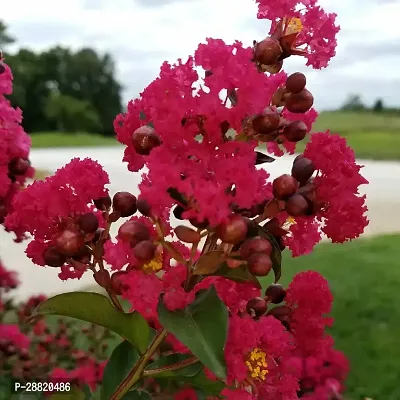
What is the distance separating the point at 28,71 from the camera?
17.0 metres

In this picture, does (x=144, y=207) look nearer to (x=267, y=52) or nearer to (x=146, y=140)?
(x=146, y=140)

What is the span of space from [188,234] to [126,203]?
0.09m

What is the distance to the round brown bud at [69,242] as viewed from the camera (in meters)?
0.58

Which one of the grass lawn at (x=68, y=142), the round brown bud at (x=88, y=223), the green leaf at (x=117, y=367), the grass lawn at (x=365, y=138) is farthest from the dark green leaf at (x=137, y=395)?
the grass lawn at (x=68, y=142)

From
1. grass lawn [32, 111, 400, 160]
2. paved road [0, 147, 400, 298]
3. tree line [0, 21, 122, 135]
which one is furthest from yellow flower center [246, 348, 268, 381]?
tree line [0, 21, 122, 135]

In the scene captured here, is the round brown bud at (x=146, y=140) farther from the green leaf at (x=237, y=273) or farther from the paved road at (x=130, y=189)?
the paved road at (x=130, y=189)

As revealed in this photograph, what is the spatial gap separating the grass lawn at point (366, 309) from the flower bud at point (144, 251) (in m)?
1.87

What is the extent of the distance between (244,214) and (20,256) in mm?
4029

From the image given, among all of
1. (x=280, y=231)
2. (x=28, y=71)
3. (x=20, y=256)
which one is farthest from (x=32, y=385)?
(x=28, y=71)

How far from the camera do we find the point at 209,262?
0.55 m

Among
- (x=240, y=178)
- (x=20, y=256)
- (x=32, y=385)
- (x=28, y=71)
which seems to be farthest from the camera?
(x=28, y=71)

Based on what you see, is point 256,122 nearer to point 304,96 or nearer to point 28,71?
point 304,96

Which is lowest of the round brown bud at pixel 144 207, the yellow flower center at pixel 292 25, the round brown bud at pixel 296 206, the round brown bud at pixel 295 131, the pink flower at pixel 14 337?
the pink flower at pixel 14 337

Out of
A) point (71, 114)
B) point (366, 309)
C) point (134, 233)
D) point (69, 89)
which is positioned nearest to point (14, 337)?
point (134, 233)
